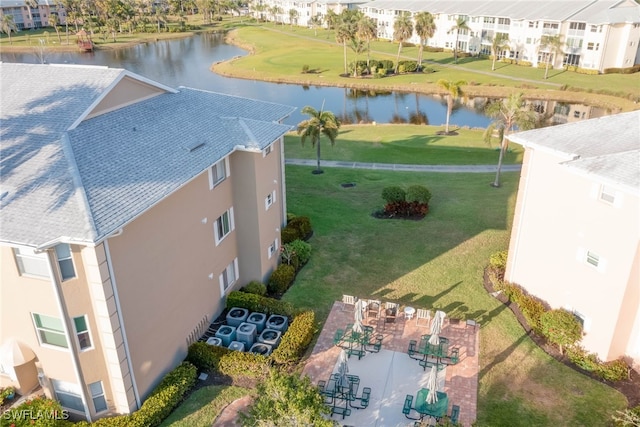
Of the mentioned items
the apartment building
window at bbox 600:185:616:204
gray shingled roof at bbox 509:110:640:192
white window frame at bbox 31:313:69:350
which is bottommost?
white window frame at bbox 31:313:69:350

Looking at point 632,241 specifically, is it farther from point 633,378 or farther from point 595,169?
point 633,378

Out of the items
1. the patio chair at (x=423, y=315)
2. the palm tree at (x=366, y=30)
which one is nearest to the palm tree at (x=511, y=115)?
the patio chair at (x=423, y=315)

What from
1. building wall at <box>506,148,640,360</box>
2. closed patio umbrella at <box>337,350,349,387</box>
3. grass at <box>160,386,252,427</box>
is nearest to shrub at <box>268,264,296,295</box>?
grass at <box>160,386,252,427</box>

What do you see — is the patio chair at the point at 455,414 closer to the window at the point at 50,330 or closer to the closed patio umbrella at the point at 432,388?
the closed patio umbrella at the point at 432,388

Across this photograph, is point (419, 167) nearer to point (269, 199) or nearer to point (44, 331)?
point (269, 199)

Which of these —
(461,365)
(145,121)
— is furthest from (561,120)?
(145,121)

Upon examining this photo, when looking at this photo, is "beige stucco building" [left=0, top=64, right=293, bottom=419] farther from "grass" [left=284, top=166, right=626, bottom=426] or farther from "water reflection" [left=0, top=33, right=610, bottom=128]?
"water reflection" [left=0, top=33, right=610, bottom=128]

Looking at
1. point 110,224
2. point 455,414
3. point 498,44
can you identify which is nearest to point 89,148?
point 110,224
